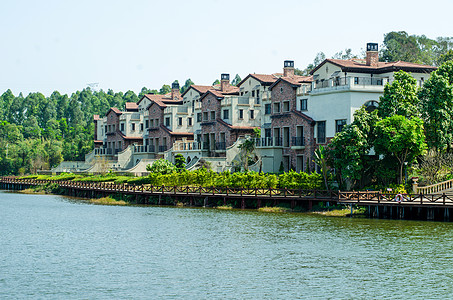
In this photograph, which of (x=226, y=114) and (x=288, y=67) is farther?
(x=226, y=114)

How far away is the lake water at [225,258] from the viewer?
94.6 ft

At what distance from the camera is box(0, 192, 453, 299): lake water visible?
28844 mm

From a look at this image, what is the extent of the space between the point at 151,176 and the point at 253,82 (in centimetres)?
2271

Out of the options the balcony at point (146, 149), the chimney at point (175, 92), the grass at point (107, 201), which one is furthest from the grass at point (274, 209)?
the chimney at point (175, 92)

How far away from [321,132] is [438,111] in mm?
13126

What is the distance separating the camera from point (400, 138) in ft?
175

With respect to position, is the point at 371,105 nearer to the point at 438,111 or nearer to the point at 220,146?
the point at 438,111

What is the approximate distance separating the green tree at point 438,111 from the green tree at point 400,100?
1041mm

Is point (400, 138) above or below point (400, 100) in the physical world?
below

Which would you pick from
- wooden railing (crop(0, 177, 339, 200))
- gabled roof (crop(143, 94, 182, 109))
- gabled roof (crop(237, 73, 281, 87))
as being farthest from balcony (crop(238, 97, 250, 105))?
gabled roof (crop(143, 94, 182, 109))

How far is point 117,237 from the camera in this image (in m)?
45.0

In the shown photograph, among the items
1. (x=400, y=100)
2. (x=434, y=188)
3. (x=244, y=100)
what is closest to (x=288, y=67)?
(x=244, y=100)

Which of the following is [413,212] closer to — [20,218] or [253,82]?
[20,218]

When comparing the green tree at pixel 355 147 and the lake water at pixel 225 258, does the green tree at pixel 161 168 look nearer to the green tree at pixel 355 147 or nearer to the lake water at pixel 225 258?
the lake water at pixel 225 258
